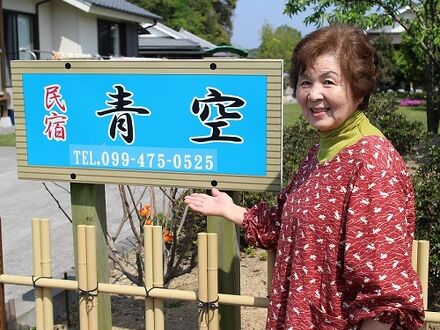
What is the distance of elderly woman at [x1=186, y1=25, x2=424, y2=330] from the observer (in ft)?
4.85

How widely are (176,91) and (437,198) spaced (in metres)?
1.73

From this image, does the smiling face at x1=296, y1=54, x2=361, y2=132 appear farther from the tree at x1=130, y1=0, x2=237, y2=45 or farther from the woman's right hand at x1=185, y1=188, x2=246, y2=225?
the tree at x1=130, y1=0, x2=237, y2=45

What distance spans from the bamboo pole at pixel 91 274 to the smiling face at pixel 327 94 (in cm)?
110

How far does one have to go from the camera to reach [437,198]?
3.21 m

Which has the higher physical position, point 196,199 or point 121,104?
point 121,104

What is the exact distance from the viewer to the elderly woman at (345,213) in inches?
58.2

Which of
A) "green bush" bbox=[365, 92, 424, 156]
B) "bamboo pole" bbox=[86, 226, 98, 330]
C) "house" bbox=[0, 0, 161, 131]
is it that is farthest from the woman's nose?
"house" bbox=[0, 0, 161, 131]

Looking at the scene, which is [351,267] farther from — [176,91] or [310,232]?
[176,91]

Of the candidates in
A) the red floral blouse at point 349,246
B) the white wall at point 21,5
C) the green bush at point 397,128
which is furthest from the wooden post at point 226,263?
the white wall at point 21,5

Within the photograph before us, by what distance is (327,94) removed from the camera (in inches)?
62.6

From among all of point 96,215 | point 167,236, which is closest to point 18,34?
point 167,236

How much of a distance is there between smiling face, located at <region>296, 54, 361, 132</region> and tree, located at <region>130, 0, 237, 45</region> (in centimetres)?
3232

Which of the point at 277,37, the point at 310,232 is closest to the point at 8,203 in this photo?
the point at 310,232

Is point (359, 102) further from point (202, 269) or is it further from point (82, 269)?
point (82, 269)
